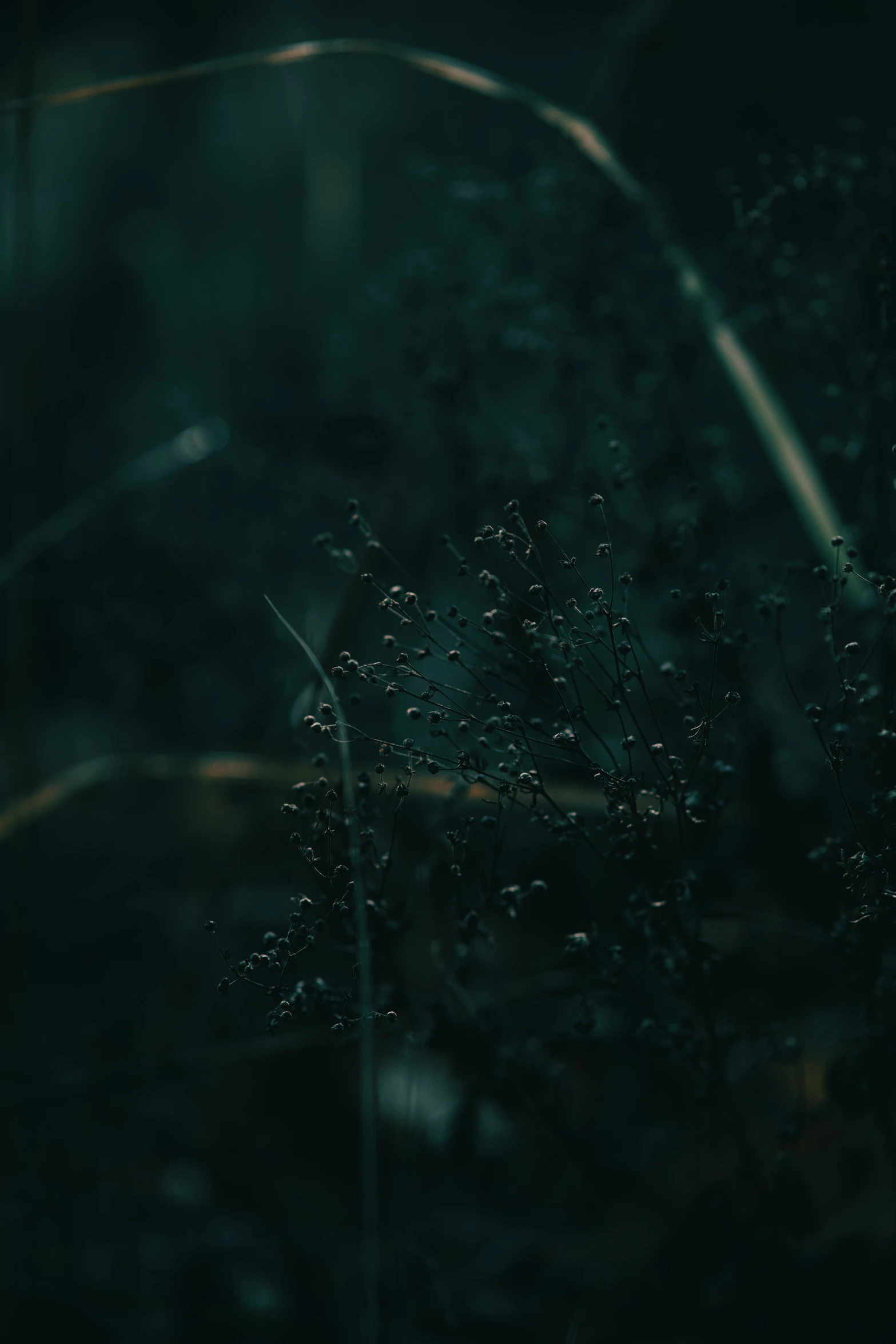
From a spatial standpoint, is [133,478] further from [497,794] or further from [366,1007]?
[366,1007]

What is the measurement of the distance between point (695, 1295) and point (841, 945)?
46 cm

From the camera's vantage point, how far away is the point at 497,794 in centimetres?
148

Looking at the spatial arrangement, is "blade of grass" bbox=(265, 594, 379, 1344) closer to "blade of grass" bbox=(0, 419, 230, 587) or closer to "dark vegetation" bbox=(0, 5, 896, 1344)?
"dark vegetation" bbox=(0, 5, 896, 1344)

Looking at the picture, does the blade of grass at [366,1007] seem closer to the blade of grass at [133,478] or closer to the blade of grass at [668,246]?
the blade of grass at [668,246]

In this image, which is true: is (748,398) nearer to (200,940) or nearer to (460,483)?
(460,483)

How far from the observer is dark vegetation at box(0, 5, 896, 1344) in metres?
1.15

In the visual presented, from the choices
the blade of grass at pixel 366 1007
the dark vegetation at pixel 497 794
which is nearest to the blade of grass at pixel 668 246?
the dark vegetation at pixel 497 794

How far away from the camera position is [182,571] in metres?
2.36

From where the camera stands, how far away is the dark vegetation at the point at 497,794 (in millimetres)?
1146

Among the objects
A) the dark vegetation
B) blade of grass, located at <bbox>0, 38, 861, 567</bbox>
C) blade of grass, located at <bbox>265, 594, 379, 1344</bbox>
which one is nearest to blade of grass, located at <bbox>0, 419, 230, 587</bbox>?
the dark vegetation

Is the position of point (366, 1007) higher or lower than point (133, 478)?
lower

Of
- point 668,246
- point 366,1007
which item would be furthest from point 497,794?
point 668,246

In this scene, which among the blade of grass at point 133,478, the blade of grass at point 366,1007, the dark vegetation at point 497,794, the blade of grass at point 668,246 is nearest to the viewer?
the blade of grass at point 366,1007

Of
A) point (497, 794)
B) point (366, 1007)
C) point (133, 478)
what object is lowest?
point (366, 1007)
